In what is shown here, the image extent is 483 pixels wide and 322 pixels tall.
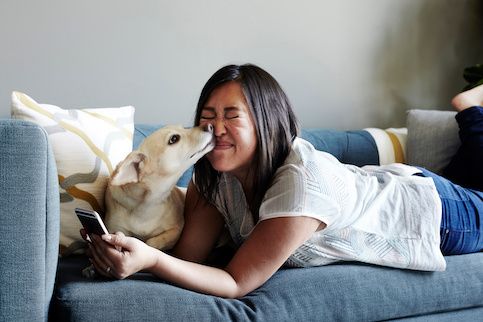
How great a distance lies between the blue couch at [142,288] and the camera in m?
1.02

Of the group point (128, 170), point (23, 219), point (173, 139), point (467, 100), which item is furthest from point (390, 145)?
point (23, 219)

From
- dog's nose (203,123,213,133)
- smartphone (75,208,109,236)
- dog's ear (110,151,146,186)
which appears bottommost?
smartphone (75,208,109,236)

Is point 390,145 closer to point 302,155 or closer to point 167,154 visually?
point 302,155

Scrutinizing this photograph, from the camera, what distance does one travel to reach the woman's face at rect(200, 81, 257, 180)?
1.34 m

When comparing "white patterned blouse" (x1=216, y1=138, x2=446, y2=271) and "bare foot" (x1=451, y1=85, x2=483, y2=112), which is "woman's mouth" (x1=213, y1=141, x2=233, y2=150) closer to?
"white patterned blouse" (x1=216, y1=138, x2=446, y2=271)

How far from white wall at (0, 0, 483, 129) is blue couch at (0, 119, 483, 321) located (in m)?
0.86

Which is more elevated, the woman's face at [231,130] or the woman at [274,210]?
the woman's face at [231,130]

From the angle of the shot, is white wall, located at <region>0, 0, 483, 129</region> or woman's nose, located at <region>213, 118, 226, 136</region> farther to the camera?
white wall, located at <region>0, 0, 483, 129</region>

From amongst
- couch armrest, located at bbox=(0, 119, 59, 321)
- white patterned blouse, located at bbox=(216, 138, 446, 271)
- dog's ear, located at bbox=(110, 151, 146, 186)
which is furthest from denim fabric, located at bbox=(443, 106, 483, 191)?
A: couch armrest, located at bbox=(0, 119, 59, 321)

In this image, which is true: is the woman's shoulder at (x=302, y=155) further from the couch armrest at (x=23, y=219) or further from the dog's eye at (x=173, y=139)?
the couch armrest at (x=23, y=219)

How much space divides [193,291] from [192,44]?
1309mm

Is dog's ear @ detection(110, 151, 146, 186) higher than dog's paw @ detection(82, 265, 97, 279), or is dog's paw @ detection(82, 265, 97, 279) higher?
dog's ear @ detection(110, 151, 146, 186)

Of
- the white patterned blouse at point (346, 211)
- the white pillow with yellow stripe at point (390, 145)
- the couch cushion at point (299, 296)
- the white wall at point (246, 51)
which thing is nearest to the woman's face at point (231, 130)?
the white patterned blouse at point (346, 211)

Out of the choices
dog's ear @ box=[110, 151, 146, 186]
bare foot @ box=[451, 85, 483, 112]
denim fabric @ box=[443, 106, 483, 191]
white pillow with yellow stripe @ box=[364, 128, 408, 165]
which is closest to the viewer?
dog's ear @ box=[110, 151, 146, 186]
